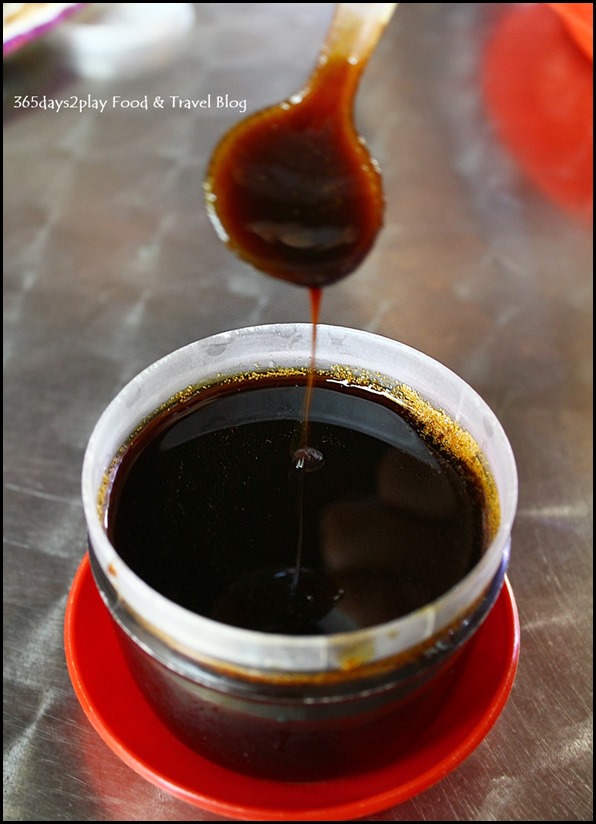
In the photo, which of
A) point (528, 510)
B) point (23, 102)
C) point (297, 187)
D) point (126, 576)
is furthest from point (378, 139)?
point (126, 576)

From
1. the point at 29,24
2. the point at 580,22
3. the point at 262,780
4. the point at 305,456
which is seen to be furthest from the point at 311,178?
the point at 580,22

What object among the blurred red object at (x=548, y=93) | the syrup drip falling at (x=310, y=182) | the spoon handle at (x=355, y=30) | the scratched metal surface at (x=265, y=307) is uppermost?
the spoon handle at (x=355, y=30)

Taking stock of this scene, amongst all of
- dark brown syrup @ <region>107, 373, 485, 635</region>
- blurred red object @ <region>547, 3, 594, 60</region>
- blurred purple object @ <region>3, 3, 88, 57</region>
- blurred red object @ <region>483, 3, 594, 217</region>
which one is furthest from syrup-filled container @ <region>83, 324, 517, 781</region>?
blurred red object @ <region>547, 3, 594, 60</region>

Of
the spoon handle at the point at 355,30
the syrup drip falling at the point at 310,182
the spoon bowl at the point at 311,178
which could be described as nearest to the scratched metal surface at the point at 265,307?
the syrup drip falling at the point at 310,182

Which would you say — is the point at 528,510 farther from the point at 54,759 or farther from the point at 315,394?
the point at 54,759

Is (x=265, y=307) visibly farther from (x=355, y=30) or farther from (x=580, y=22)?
(x=580, y=22)

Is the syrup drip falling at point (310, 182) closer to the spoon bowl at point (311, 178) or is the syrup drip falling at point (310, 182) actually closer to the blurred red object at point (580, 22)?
the spoon bowl at point (311, 178)

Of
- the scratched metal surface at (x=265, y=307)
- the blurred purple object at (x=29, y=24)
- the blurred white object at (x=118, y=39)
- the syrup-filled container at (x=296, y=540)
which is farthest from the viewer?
the blurred white object at (x=118, y=39)

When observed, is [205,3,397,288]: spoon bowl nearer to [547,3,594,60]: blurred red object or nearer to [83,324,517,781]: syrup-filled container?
[83,324,517,781]: syrup-filled container
